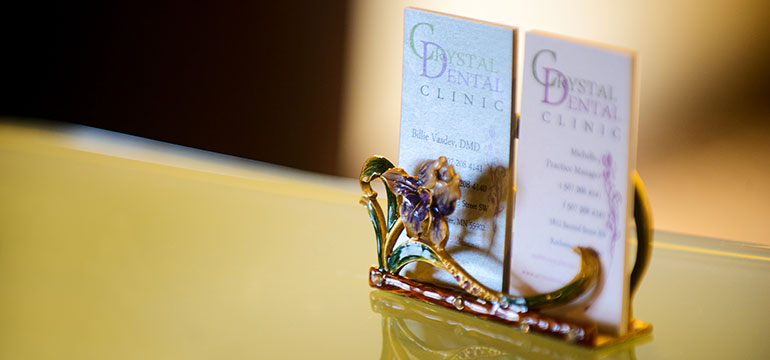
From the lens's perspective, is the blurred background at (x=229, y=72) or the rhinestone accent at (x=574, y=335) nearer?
the rhinestone accent at (x=574, y=335)

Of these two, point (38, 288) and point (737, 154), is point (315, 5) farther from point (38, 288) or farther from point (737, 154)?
point (38, 288)

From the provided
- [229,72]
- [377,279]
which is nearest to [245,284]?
[377,279]

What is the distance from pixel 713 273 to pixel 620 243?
0.26 m

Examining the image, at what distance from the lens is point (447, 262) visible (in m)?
0.59

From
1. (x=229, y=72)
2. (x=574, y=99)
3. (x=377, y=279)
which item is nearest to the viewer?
(x=574, y=99)

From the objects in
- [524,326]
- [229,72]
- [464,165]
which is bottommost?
[524,326]

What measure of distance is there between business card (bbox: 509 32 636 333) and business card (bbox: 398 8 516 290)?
0.8 inches

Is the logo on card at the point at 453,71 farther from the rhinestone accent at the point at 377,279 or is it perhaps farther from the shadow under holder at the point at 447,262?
the rhinestone accent at the point at 377,279

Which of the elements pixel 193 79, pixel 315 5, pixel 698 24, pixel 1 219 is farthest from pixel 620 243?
pixel 193 79

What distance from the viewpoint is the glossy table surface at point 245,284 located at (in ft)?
1.80

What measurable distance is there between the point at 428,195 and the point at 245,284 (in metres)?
0.20

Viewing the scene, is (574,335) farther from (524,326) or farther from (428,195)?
(428,195)

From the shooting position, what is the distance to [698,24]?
4.01 ft

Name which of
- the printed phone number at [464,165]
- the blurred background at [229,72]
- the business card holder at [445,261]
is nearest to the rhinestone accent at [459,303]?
the business card holder at [445,261]
